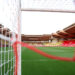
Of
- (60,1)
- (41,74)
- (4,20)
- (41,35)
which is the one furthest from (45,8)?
(41,35)

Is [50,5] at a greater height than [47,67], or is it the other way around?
[50,5]

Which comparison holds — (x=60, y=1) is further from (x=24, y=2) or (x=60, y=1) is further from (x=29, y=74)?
(x=29, y=74)

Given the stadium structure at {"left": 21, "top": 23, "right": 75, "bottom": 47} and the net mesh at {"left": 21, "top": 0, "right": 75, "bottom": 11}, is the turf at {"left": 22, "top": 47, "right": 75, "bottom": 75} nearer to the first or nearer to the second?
the net mesh at {"left": 21, "top": 0, "right": 75, "bottom": 11}

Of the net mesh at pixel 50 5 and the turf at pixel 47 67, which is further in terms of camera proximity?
the turf at pixel 47 67

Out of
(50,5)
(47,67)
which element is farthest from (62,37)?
(50,5)

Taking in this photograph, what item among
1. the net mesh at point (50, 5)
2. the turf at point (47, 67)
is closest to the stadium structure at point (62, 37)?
the turf at point (47, 67)

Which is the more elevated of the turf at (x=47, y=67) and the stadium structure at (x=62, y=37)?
the stadium structure at (x=62, y=37)

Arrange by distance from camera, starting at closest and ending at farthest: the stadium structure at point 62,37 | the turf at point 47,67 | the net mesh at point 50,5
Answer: the net mesh at point 50,5
the turf at point 47,67
the stadium structure at point 62,37

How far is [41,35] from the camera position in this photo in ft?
46.4

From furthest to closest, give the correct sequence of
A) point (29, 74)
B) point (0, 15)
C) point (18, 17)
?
point (29, 74) → point (18, 17) → point (0, 15)

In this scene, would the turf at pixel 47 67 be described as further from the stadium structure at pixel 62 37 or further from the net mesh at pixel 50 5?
the stadium structure at pixel 62 37

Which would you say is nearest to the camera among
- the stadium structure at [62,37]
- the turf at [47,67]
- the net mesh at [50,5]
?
the net mesh at [50,5]

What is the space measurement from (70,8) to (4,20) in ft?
2.56

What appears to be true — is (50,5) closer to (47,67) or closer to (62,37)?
(47,67)
